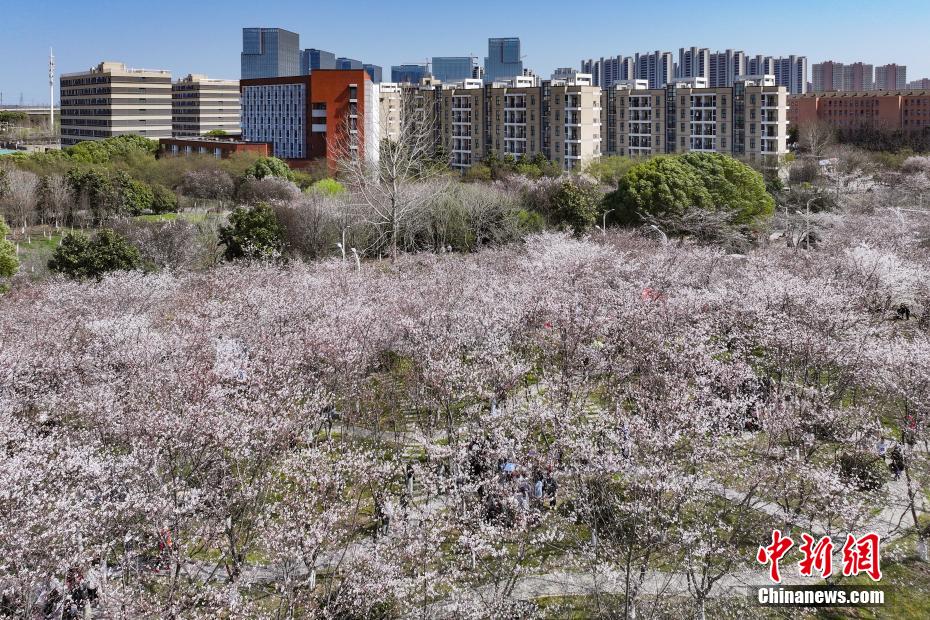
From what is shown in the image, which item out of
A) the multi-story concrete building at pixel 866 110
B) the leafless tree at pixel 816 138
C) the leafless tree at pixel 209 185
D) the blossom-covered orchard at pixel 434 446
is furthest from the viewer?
the multi-story concrete building at pixel 866 110

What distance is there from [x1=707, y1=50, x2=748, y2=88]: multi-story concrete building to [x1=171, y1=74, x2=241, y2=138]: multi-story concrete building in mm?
105210

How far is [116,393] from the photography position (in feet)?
45.2

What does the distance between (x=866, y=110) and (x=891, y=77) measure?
325ft

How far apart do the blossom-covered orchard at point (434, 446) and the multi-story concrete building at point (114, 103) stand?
106567 millimetres

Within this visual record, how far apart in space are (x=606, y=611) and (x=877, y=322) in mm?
14854

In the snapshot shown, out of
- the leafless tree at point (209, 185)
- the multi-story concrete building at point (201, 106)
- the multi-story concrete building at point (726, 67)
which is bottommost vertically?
the leafless tree at point (209, 185)

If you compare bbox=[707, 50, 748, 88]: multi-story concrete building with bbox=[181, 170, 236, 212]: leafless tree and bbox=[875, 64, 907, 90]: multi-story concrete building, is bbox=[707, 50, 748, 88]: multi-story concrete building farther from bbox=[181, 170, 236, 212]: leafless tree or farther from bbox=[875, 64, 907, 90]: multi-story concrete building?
bbox=[181, 170, 236, 212]: leafless tree

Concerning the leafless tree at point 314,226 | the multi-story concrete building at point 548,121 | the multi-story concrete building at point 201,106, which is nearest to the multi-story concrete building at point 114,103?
the multi-story concrete building at point 201,106

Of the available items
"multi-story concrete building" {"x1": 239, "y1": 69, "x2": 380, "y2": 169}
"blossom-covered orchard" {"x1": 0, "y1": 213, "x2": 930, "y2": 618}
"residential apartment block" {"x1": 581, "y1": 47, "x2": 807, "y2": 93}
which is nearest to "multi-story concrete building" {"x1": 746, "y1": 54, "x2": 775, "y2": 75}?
"residential apartment block" {"x1": 581, "y1": 47, "x2": 807, "y2": 93}

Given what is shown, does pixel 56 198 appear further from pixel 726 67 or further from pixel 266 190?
pixel 726 67

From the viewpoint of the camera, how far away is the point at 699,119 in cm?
7719

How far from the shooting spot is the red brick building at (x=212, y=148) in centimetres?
6969

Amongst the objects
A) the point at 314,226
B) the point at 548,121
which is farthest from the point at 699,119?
the point at 314,226

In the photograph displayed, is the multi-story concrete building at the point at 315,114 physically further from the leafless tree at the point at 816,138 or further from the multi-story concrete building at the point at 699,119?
the leafless tree at the point at 816,138
